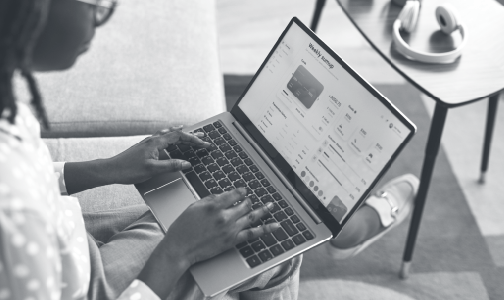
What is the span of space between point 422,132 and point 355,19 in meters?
0.72

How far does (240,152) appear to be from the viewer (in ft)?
3.51

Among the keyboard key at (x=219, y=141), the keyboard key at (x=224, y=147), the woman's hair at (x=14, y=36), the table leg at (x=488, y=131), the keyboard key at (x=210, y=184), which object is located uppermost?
the woman's hair at (x=14, y=36)

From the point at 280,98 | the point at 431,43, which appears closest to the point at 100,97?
the point at 280,98

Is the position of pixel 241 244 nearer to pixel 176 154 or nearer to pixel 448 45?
pixel 176 154

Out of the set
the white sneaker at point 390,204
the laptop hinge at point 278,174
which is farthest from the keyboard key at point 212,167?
the white sneaker at point 390,204

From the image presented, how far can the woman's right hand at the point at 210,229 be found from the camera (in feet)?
2.63

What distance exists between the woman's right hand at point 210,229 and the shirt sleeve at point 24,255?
0.24 meters

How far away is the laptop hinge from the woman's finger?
0.35ft

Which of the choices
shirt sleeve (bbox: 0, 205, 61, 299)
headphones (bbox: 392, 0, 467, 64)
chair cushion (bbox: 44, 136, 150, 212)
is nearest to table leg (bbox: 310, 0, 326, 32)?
headphones (bbox: 392, 0, 467, 64)

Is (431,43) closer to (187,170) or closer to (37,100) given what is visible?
(187,170)

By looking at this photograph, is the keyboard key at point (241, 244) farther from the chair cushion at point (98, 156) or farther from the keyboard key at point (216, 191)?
the chair cushion at point (98, 156)

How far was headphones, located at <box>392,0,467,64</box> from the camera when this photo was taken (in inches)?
47.4

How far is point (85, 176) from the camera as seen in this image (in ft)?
3.19

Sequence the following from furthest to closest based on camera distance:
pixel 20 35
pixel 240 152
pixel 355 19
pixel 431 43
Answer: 1. pixel 355 19
2. pixel 431 43
3. pixel 240 152
4. pixel 20 35
